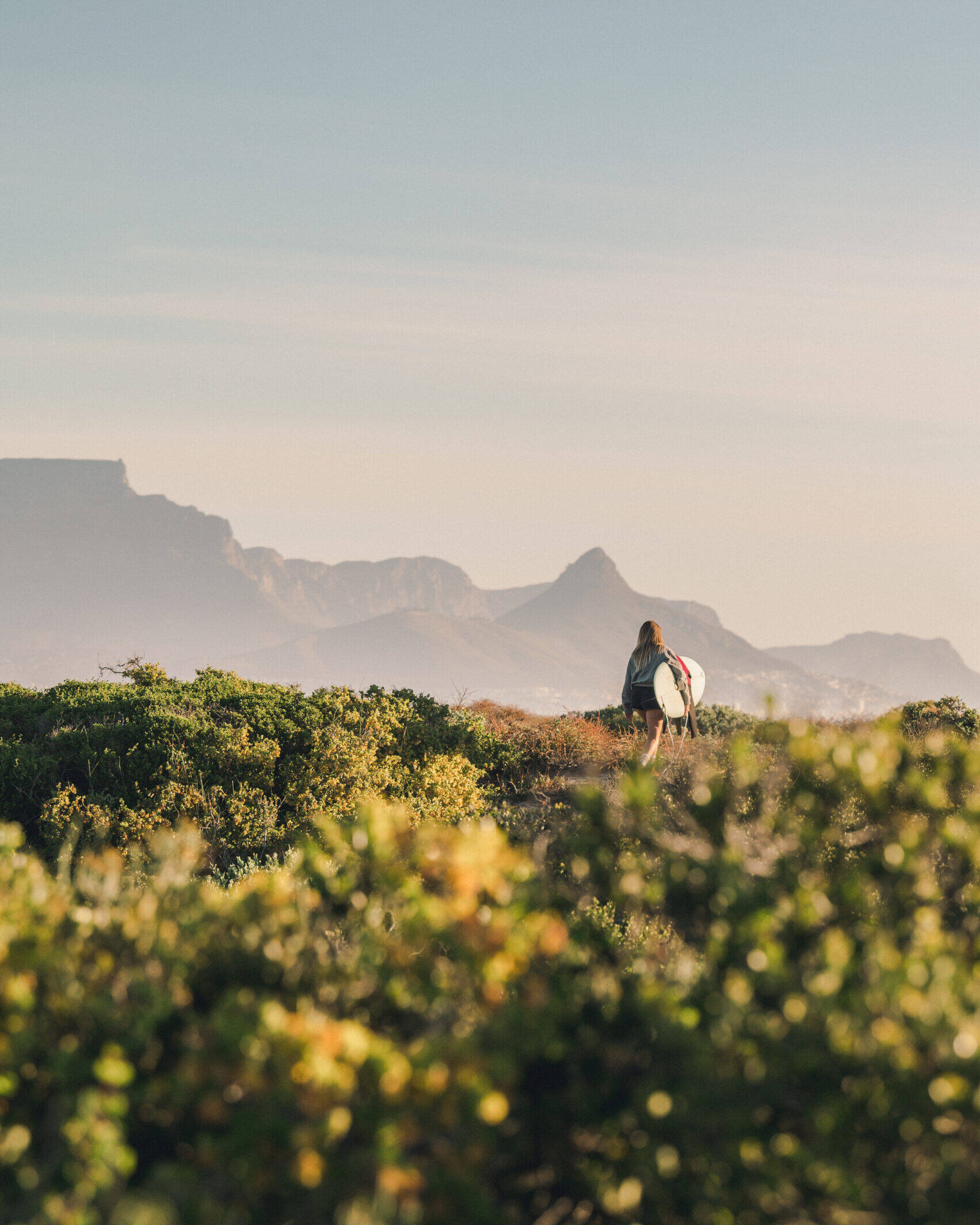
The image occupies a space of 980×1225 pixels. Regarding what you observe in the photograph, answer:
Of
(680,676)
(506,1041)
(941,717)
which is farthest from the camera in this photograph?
(941,717)

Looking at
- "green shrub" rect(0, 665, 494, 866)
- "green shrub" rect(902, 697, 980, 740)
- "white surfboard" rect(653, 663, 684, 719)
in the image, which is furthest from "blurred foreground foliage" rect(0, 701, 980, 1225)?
"green shrub" rect(902, 697, 980, 740)

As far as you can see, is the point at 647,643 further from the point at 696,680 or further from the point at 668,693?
the point at 696,680

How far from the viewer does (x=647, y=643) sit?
11102 mm

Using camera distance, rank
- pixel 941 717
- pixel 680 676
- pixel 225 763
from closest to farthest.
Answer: pixel 225 763 < pixel 680 676 < pixel 941 717

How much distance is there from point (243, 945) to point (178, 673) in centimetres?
985

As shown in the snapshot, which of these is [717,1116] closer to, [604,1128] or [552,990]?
[604,1128]

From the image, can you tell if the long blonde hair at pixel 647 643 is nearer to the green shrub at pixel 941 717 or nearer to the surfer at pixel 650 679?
the surfer at pixel 650 679

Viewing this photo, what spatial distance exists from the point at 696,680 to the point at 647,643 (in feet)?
2.65

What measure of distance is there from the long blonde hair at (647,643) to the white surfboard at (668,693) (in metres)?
0.28

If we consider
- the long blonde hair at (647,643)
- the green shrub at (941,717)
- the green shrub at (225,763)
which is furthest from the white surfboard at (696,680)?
the green shrub at (941,717)

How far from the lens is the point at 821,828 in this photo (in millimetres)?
3465

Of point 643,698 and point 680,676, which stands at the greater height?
point 680,676

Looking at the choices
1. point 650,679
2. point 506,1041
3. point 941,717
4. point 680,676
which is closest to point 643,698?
point 650,679

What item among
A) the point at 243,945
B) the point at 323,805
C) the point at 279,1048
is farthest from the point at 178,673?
the point at 279,1048
